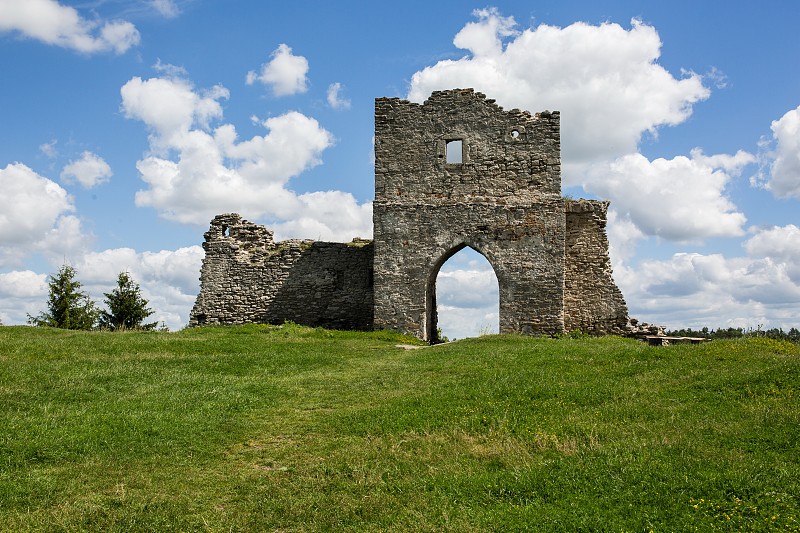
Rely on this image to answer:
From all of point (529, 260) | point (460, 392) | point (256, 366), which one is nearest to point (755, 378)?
point (460, 392)

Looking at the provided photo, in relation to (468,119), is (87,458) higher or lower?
lower

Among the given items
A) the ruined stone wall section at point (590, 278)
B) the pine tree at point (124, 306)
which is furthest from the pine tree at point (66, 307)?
the ruined stone wall section at point (590, 278)

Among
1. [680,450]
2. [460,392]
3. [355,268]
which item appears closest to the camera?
[680,450]

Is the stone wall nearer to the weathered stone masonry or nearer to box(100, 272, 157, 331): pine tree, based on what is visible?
the weathered stone masonry

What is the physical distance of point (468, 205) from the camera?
22844 mm

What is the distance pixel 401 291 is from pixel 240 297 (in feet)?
21.5

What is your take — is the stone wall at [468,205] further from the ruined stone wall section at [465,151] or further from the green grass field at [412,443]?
the green grass field at [412,443]

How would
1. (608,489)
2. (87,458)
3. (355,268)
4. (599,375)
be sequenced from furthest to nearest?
(355,268), (599,375), (87,458), (608,489)

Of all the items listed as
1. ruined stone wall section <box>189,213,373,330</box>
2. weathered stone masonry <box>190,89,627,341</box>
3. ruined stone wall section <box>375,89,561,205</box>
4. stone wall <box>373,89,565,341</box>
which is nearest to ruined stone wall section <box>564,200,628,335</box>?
weathered stone masonry <box>190,89,627,341</box>

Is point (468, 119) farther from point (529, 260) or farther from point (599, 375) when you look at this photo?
point (599, 375)

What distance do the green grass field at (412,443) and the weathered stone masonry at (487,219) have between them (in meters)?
6.97

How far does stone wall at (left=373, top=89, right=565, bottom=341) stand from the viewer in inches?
888

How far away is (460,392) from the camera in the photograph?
11.8 m

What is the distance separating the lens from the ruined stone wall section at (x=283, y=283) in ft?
83.0
